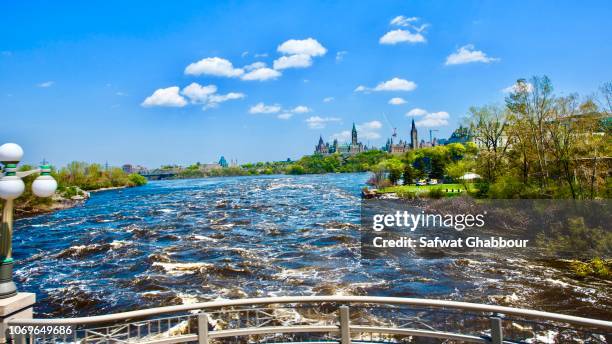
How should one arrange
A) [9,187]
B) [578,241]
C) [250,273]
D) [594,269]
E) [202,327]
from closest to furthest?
[202,327], [9,187], [594,269], [250,273], [578,241]

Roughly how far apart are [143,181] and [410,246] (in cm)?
15853

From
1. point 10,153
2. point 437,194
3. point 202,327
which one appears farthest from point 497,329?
point 437,194

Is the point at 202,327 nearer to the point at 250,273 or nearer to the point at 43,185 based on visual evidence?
the point at 43,185

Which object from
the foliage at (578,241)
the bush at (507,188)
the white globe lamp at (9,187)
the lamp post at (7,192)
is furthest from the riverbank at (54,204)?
the foliage at (578,241)

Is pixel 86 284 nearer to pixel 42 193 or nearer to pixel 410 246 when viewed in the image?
pixel 42 193

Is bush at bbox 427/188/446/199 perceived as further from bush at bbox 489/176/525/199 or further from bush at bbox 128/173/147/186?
bush at bbox 128/173/147/186

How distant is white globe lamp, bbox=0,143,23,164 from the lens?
4988 mm

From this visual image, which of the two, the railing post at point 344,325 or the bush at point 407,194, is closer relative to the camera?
the railing post at point 344,325

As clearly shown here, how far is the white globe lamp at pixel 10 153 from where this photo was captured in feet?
16.4

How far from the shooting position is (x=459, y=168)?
4562 cm

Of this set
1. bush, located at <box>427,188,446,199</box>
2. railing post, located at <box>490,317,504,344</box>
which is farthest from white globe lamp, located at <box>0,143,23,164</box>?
bush, located at <box>427,188,446,199</box>

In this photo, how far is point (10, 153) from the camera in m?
5.03

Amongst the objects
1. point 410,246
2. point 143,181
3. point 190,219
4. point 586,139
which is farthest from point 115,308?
point 143,181

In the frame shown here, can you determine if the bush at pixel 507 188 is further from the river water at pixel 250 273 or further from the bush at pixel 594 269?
the bush at pixel 594 269
